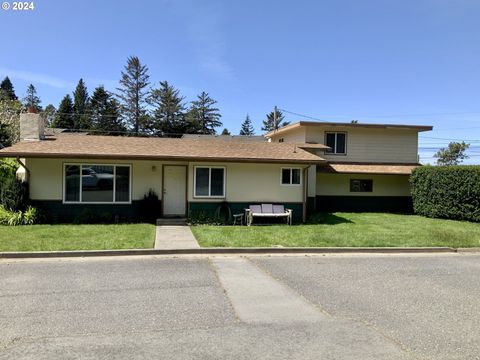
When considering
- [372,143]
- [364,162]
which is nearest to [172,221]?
[364,162]

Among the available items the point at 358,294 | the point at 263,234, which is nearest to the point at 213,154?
the point at 263,234

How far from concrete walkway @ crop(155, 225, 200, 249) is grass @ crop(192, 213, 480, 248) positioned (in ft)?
0.99

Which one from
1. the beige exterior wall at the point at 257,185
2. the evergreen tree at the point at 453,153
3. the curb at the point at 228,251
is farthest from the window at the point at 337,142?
the evergreen tree at the point at 453,153

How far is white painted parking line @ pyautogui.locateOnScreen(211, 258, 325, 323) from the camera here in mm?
5965

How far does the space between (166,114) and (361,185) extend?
48.3m

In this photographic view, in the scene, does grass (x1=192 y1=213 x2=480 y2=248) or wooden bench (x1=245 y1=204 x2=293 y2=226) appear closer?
grass (x1=192 y1=213 x2=480 y2=248)

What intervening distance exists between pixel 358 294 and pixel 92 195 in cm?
1226

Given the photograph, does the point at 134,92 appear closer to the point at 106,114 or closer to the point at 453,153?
the point at 106,114

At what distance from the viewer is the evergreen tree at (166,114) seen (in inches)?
2625

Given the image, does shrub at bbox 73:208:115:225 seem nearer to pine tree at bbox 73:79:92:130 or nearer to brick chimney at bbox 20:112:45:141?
brick chimney at bbox 20:112:45:141

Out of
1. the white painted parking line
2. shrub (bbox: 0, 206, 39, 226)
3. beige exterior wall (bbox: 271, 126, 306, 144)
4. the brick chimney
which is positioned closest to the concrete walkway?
the white painted parking line

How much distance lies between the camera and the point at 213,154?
1720cm

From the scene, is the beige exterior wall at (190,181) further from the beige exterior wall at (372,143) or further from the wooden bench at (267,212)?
the beige exterior wall at (372,143)

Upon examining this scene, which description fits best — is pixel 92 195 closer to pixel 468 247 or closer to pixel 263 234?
pixel 263 234
